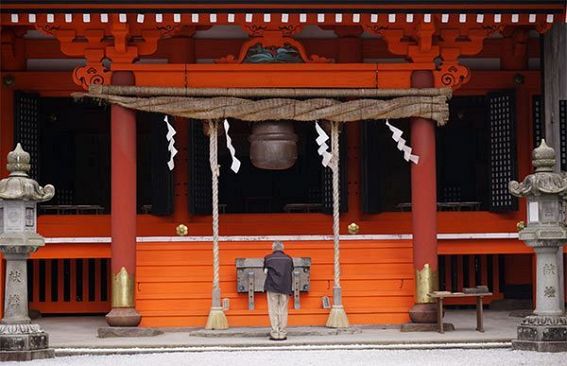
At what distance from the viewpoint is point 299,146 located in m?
24.1

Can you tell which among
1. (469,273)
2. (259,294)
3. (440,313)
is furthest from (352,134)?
(440,313)

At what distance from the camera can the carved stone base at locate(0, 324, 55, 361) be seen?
629 inches

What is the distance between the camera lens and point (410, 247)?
19.7 metres

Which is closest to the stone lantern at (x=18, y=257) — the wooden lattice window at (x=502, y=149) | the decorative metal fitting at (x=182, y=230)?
the decorative metal fitting at (x=182, y=230)

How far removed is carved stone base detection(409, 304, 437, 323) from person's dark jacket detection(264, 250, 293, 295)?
220 centimetres

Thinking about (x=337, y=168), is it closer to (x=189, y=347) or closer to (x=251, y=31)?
(x=251, y=31)

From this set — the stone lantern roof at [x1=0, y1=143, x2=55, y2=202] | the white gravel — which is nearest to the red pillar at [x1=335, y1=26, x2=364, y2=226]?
the white gravel

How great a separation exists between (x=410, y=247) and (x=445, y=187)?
4550 millimetres

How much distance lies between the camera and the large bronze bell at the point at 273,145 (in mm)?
19188

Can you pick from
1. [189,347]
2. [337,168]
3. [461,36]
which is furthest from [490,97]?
[189,347]

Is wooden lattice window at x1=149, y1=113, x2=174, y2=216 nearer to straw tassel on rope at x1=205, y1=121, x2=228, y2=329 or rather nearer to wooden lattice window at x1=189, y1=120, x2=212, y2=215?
wooden lattice window at x1=189, y1=120, x2=212, y2=215

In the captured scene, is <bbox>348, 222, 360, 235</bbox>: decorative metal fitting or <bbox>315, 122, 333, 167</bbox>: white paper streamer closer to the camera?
<bbox>315, 122, 333, 167</bbox>: white paper streamer

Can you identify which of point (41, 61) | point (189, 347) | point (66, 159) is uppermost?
point (41, 61)

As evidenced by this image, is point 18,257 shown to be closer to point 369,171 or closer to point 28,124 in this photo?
point 28,124
